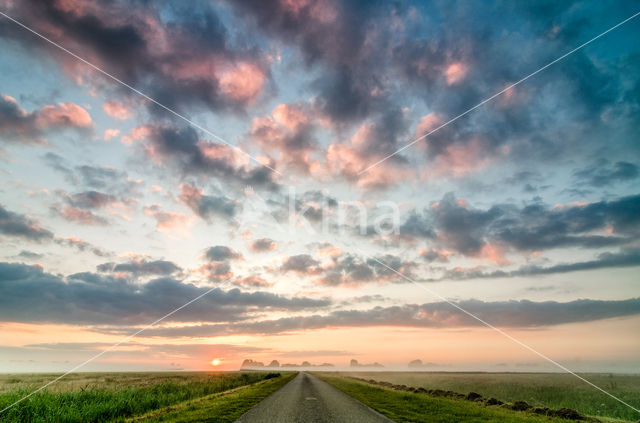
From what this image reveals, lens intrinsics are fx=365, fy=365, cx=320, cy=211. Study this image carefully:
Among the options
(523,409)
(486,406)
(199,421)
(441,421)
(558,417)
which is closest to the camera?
(199,421)

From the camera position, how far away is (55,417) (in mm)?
18875

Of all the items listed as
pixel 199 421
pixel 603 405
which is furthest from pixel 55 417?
pixel 603 405

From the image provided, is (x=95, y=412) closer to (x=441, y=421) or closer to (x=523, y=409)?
(x=441, y=421)

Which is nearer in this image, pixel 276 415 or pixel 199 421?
pixel 199 421

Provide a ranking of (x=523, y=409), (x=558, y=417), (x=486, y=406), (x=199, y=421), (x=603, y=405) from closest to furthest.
Result: (x=199, y=421), (x=558, y=417), (x=523, y=409), (x=486, y=406), (x=603, y=405)

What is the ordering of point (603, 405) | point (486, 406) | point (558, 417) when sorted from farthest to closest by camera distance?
1. point (603, 405)
2. point (486, 406)
3. point (558, 417)

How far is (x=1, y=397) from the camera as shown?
2130cm

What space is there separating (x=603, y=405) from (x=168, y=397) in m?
34.3

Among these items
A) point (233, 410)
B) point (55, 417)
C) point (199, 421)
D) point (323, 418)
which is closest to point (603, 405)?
point (323, 418)

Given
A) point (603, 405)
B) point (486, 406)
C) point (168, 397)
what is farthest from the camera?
point (168, 397)

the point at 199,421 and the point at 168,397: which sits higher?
the point at 199,421

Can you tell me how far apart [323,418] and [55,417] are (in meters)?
13.9

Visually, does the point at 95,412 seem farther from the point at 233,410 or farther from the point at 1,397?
the point at 233,410

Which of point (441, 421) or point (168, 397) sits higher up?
point (441, 421)
